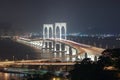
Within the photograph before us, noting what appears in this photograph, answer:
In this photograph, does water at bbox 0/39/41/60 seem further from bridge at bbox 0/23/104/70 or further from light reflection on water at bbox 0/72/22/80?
light reflection on water at bbox 0/72/22/80

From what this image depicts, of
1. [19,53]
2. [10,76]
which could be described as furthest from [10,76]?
[19,53]

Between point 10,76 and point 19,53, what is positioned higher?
point 19,53

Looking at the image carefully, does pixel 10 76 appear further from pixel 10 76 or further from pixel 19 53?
pixel 19 53

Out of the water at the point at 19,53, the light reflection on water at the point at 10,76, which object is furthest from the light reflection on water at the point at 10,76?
the water at the point at 19,53

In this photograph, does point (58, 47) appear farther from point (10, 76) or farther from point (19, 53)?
point (10, 76)

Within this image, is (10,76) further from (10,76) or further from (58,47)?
(58,47)

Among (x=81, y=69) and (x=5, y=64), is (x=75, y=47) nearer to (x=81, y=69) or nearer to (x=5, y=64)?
(x=5, y=64)

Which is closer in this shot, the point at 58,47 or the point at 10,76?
the point at 10,76

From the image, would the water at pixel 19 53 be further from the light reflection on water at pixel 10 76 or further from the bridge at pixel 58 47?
the light reflection on water at pixel 10 76

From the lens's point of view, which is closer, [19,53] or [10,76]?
[10,76]

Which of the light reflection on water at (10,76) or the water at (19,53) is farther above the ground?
the water at (19,53)

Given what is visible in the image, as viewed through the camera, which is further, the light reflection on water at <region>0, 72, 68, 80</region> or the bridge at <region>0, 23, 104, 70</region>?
the bridge at <region>0, 23, 104, 70</region>

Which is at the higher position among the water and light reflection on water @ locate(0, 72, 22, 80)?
the water

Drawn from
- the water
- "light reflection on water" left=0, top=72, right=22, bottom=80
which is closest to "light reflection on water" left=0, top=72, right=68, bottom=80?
"light reflection on water" left=0, top=72, right=22, bottom=80
